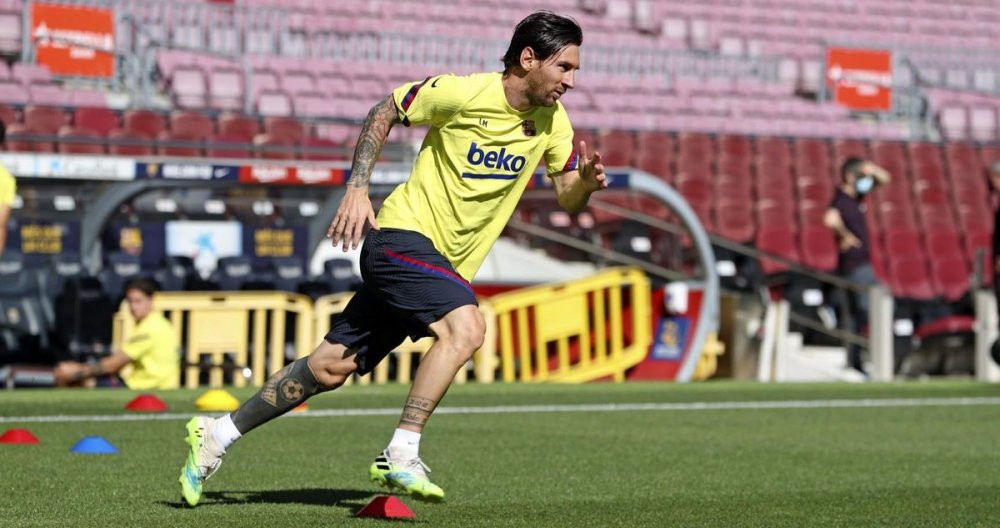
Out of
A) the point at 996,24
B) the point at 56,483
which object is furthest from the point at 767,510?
the point at 996,24

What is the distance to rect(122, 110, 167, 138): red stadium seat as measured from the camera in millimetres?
20547

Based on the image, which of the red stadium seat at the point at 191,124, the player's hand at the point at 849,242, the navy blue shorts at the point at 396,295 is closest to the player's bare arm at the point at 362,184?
the navy blue shorts at the point at 396,295

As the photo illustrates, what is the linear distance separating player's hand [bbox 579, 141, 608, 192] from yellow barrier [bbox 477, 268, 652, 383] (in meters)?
9.47

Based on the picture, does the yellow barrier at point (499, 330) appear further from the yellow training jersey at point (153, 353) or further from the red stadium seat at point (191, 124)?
the red stadium seat at point (191, 124)

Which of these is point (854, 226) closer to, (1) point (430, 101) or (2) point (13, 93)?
(2) point (13, 93)

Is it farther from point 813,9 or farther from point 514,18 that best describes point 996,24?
point 514,18

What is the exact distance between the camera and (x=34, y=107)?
20078 mm

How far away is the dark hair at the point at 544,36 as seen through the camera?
19.7ft

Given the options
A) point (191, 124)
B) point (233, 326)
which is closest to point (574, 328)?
point (233, 326)

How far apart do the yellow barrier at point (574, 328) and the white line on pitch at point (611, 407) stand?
332 centimetres

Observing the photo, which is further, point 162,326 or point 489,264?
point 489,264

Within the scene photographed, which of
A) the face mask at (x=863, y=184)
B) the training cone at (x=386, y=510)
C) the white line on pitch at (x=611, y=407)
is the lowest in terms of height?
the white line on pitch at (x=611, y=407)

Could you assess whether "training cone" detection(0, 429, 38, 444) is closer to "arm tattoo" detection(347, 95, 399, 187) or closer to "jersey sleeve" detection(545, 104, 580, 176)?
"arm tattoo" detection(347, 95, 399, 187)

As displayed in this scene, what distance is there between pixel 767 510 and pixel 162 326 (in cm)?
762
